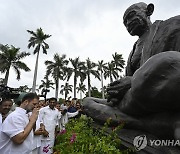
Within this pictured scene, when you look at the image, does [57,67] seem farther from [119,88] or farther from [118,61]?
[119,88]

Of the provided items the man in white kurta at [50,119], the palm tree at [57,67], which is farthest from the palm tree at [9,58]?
the man in white kurta at [50,119]

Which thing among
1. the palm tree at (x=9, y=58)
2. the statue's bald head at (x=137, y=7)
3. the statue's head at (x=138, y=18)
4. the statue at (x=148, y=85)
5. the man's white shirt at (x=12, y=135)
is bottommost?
the man's white shirt at (x=12, y=135)

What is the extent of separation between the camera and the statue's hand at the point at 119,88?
1.91 m

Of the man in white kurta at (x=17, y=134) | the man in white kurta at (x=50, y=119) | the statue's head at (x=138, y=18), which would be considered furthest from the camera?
the man in white kurta at (x=50, y=119)

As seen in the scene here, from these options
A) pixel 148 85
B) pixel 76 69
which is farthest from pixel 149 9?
pixel 76 69

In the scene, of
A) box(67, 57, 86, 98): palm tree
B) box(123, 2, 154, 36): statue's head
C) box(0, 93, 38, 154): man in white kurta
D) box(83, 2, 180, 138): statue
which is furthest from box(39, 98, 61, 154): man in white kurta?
box(67, 57, 86, 98): palm tree

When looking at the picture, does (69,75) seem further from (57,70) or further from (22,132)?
(22,132)

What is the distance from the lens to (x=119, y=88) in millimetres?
1918

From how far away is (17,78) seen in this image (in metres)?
29.2

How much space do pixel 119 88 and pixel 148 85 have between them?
0.53 m

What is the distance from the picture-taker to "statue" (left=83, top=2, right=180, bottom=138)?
1362 mm

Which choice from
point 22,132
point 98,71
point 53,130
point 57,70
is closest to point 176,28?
point 22,132

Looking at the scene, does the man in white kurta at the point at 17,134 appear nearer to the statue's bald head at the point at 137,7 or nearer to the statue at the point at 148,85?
the statue at the point at 148,85

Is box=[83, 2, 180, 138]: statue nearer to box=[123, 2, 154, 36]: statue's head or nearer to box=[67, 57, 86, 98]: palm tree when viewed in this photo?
box=[123, 2, 154, 36]: statue's head
